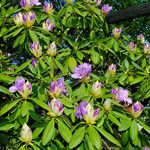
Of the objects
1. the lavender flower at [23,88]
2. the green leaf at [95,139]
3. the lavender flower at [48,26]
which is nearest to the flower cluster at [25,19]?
the lavender flower at [48,26]

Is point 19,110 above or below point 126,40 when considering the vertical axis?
above

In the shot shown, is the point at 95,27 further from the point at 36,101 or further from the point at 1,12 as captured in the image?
the point at 36,101

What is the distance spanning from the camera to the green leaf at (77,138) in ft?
5.93

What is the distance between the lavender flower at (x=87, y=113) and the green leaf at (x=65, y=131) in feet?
0.28

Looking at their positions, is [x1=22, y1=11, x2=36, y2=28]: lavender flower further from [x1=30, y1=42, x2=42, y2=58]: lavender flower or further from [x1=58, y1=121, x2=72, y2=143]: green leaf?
[x1=58, y1=121, x2=72, y2=143]: green leaf

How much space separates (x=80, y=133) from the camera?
1.85 m

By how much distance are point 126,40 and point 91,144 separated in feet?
4.64

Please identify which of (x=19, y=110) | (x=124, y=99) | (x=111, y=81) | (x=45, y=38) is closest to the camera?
(x=19, y=110)

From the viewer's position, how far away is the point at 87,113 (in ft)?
Result: 6.23

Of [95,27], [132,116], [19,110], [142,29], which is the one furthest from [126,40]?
[142,29]

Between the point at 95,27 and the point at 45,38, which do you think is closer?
the point at 45,38

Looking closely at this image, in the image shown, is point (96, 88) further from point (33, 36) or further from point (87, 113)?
point (33, 36)

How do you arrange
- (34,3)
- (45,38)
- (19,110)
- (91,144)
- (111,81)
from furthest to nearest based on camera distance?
1. (34,3)
2. (45,38)
3. (111,81)
4. (19,110)
5. (91,144)

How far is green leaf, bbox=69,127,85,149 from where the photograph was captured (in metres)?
1.81
